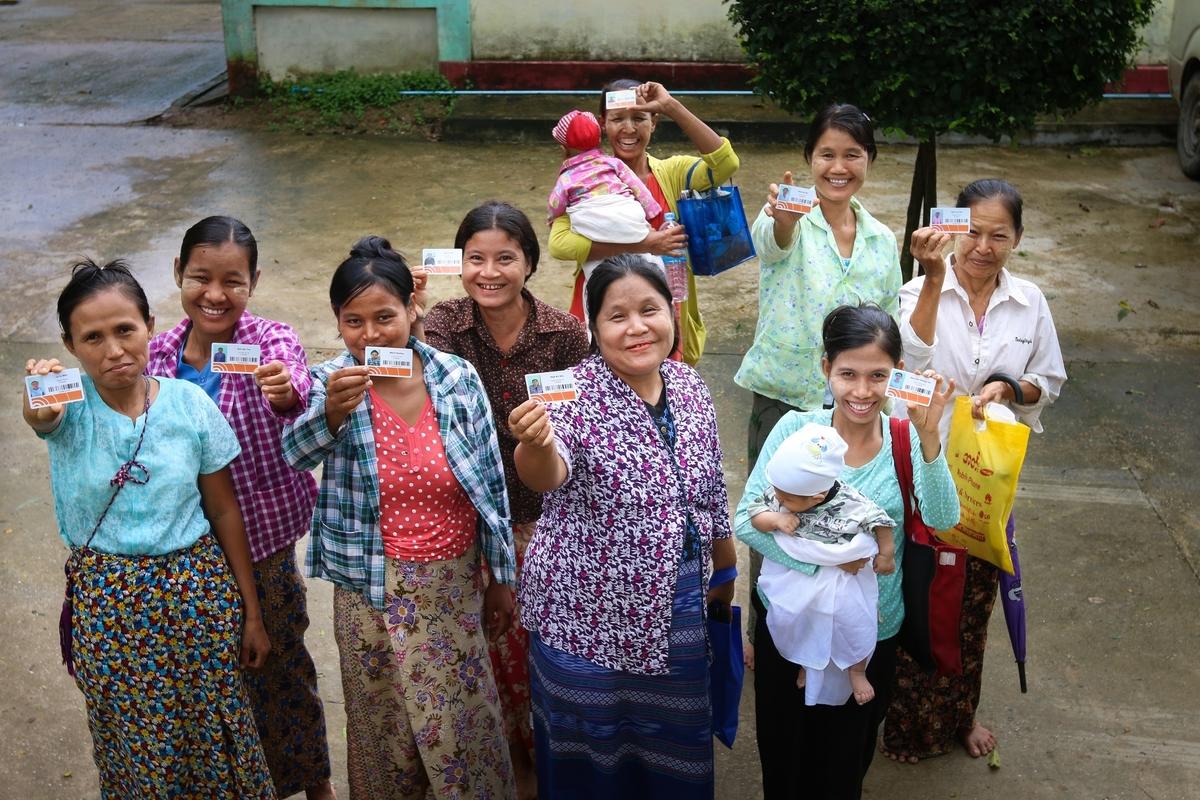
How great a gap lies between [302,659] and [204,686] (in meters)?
0.45

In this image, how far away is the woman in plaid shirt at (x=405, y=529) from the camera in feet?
9.91

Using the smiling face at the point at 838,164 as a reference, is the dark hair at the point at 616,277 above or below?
below

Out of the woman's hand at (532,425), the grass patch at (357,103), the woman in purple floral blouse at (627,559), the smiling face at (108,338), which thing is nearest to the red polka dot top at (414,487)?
the woman in purple floral blouse at (627,559)

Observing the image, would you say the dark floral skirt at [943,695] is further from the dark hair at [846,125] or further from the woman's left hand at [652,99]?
the woman's left hand at [652,99]

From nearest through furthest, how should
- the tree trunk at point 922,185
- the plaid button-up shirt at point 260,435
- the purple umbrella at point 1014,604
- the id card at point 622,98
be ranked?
the plaid button-up shirt at point 260,435 < the purple umbrella at point 1014,604 < the id card at point 622,98 < the tree trunk at point 922,185

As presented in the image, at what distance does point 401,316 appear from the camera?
121 inches

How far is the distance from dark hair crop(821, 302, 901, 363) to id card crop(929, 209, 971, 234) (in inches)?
15.7

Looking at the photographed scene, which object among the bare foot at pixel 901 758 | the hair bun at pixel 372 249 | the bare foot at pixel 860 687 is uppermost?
the hair bun at pixel 372 249

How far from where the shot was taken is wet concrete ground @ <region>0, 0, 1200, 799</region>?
3904 mm

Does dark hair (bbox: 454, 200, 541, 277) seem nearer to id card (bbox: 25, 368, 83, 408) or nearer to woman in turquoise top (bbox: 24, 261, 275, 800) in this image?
woman in turquoise top (bbox: 24, 261, 275, 800)

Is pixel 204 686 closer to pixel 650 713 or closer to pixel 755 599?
pixel 650 713

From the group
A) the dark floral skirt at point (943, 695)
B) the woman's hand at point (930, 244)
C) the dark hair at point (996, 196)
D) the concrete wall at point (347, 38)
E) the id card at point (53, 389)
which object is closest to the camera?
the id card at point (53, 389)

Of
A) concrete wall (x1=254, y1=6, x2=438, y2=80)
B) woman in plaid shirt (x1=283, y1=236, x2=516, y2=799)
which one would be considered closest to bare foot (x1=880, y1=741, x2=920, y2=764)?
woman in plaid shirt (x1=283, y1=236, x2=516, y2=799)

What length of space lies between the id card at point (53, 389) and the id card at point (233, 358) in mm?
319
